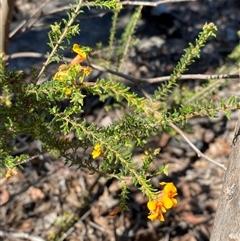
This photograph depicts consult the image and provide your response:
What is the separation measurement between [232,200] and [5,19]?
1.12 metres

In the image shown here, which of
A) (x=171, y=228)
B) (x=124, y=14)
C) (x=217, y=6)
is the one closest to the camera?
(x=171, y=228)

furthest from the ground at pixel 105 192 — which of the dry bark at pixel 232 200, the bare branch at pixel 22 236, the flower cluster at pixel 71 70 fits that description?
the flower cluster at pixel 71 70

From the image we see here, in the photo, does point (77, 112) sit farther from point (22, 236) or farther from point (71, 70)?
point (22, 236)

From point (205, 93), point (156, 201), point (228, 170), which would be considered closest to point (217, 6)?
point (205, 93)

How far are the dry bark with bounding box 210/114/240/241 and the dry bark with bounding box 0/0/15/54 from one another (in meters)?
1.02

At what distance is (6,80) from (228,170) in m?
0.67

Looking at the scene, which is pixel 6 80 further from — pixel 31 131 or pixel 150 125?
pixel 150 125

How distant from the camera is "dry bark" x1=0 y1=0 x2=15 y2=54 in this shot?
1769 millimetres

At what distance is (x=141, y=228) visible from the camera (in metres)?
2.43

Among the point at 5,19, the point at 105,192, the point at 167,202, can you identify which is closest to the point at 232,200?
the point at 167,202

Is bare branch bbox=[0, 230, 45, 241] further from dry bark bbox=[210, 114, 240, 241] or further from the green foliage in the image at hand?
dry bark bbox=[210, 114, 240, 241]

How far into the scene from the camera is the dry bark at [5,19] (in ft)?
5.80

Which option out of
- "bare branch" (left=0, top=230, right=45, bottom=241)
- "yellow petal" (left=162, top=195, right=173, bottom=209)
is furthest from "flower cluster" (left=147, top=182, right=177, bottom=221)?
"bare branch" (left=0, top=230, right=45, bottom=241)

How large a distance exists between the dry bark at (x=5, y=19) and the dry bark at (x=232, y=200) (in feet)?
3.36
